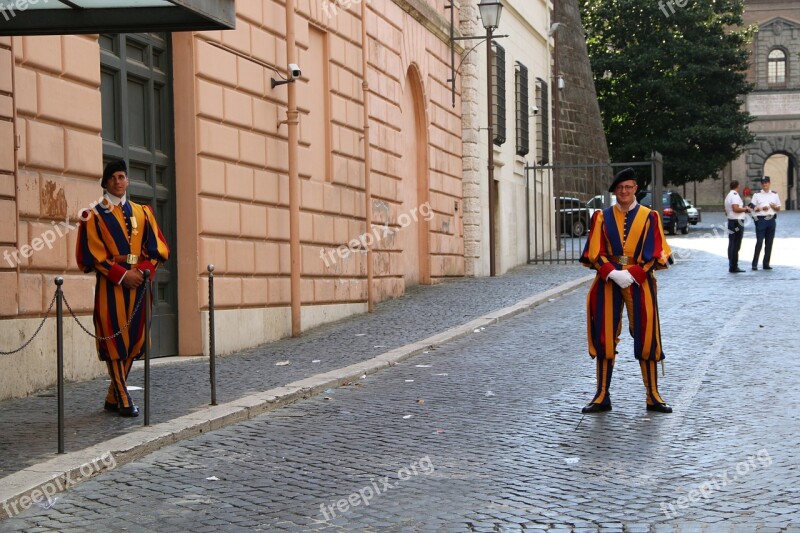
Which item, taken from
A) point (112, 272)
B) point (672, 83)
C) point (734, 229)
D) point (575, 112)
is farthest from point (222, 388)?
point (672, 83)

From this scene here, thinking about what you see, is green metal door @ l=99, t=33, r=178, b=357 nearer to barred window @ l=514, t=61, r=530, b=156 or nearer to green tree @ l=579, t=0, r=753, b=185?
barred window @ l=514, t=61, r=530, b=156

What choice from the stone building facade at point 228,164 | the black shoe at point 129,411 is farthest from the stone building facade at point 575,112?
the black shoe at point 129,411

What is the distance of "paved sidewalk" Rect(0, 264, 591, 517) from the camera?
25.2ft

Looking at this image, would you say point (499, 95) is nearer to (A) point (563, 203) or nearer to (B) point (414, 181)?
(B) point (414, 181)

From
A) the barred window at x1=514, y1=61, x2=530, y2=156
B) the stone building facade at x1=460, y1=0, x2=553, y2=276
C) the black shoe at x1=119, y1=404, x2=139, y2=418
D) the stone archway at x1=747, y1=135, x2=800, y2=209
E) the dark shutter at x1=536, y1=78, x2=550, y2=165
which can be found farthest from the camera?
the stone archway at x1=747, y1=135, x2=800, y2=209

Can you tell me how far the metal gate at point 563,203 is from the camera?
28400mm

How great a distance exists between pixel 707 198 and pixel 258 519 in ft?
238

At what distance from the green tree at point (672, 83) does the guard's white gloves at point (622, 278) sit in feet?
151

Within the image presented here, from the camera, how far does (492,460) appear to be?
7625 mm

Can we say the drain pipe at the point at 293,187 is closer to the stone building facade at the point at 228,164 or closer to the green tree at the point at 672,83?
the stone building facade at the point at 228,164

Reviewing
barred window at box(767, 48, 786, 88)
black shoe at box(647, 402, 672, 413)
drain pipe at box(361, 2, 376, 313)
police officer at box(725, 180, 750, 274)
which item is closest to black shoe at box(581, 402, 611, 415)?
black shoe at box(647, 402, 672, 413)

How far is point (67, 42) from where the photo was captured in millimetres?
10695

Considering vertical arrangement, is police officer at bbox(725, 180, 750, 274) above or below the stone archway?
below

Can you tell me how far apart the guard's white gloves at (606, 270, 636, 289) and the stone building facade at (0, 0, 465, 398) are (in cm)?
451
